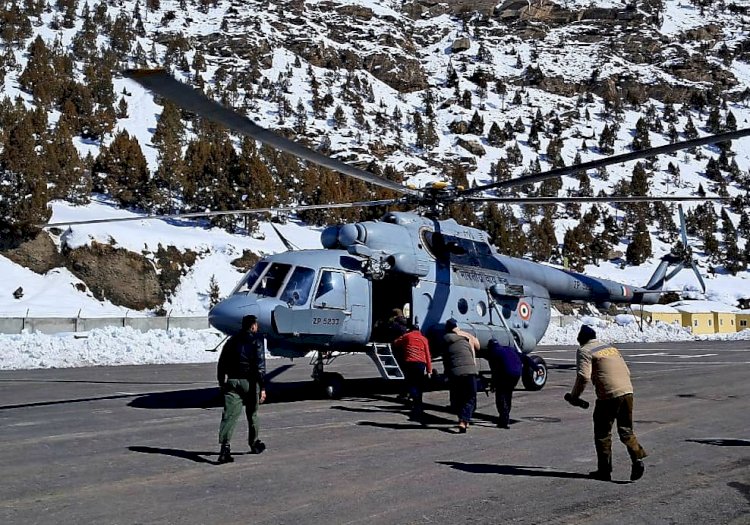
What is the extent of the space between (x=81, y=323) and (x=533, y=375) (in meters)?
21.6

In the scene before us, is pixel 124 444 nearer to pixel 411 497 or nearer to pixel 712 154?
pixel 411 497

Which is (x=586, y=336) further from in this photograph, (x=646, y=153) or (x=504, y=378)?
(x=646, y=153)

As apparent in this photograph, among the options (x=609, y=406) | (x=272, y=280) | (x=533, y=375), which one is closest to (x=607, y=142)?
(x=533, y=375)

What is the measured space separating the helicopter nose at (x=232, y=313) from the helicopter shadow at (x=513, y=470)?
15.8 ft

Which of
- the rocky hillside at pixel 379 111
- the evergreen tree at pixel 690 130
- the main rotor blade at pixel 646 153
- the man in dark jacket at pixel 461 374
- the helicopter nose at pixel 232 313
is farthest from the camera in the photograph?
the evergreen tree at pixel 690 130

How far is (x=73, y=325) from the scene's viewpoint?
29.3 metres

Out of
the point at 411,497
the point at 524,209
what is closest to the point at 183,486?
the point at 411,497

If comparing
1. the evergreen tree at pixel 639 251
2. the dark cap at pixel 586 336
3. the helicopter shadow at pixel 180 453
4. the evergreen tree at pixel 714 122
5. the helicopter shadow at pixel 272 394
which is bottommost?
the helicopter shadow at pixel 180 453

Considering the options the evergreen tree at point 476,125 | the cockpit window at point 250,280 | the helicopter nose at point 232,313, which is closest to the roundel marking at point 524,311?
the cockpit window at point 250,280

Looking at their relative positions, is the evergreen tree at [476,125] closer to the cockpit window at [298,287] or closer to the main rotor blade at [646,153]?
the main rotor blade at [646,153]

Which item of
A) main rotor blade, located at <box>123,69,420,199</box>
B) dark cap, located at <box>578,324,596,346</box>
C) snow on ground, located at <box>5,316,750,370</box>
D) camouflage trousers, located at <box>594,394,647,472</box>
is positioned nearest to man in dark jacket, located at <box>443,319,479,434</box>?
dark cap, located at <box>578,324,596,346</box>

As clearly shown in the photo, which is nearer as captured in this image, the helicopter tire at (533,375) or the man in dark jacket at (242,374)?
the man in dark jacket at (242,374)

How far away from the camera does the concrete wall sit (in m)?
27.7

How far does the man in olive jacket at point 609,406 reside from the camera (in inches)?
276
